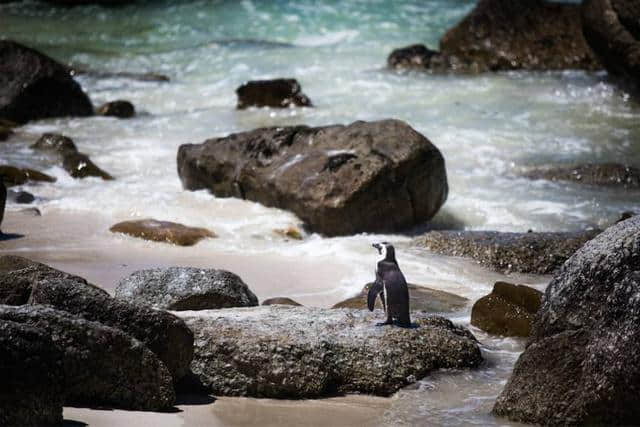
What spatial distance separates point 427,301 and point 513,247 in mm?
1663

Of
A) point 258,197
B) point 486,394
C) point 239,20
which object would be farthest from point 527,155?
point 239,20

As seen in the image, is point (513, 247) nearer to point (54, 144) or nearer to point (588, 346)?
point (588, 346)

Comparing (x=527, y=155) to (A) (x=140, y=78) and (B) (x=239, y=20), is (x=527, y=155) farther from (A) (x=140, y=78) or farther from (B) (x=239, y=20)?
(B) (x=239, y=20)

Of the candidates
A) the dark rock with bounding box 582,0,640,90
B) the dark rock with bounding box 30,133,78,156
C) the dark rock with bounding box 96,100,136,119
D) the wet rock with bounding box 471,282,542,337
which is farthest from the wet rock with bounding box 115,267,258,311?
the dark rock with bounding box 582,0,640,90

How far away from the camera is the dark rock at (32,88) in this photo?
15781 millimetres

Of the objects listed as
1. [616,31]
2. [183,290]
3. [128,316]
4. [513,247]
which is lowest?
[513,247]

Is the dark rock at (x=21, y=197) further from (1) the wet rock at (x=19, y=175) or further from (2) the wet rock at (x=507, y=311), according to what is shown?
(2) the wet rock at (x=507, y=311)

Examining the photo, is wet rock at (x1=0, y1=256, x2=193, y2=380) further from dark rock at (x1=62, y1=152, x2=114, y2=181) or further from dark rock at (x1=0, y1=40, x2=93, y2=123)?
dark rock at (x1=0, y1=40, x2=93, y2=123)

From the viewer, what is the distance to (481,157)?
44.3 ft

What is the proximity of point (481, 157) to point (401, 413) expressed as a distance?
27.3 feet

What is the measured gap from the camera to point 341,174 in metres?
10.2

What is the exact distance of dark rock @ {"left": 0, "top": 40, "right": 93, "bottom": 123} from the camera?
51.8 ft

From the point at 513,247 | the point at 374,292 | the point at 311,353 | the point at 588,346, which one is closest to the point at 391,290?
the point at 374,292

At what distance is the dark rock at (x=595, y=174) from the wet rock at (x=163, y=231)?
4.53 metres
